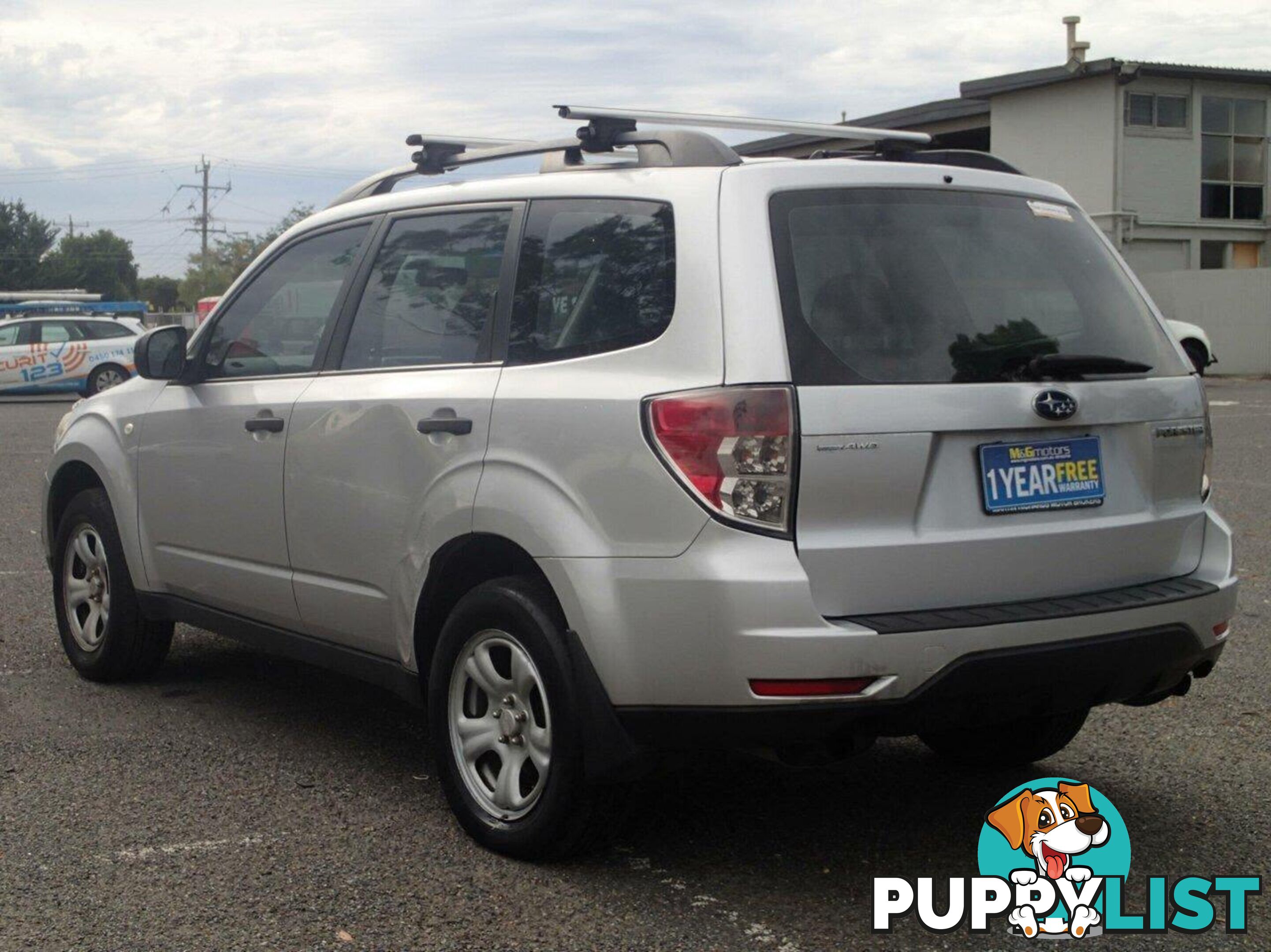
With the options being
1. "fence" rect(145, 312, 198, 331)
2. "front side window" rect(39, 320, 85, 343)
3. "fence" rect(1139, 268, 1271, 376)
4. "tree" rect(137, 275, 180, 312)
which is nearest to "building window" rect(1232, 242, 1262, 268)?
"fence" rect(1139, 268, 1271, 376)

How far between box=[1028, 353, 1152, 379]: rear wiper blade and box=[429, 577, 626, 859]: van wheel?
4.40ft

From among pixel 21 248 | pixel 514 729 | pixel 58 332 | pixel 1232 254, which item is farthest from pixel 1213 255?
pixel 21 248

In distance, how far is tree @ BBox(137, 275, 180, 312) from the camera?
5659 inches

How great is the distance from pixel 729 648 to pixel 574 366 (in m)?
0.90

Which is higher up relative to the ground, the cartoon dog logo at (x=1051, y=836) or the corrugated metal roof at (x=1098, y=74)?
the corrugated metal roof at (x=1098, y=74)

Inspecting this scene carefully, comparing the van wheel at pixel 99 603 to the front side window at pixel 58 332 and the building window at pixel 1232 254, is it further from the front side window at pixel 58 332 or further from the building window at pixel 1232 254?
the building window at pixel 1232 254

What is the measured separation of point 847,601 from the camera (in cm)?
370

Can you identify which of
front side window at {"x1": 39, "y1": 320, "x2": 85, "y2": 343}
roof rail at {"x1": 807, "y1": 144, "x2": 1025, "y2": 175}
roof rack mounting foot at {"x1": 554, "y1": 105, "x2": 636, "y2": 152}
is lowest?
front side window at {"x1": 39, "y1": 320, "x2": 85, "y2": 343}

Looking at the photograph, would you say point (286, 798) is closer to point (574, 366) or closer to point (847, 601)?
point (574, 366)

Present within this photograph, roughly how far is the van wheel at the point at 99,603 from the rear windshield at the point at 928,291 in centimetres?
336

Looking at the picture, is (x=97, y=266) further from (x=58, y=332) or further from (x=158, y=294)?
(x=58, y=332)

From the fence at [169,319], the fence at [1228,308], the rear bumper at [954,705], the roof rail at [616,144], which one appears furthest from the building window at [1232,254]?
the fence at [169,319]

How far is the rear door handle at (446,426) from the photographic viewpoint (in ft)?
14.3

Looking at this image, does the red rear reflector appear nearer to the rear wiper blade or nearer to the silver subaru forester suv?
the silver subaru forester suv
